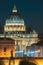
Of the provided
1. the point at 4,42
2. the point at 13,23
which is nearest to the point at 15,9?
the point at 13,23

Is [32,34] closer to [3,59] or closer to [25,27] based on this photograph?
[25,27]

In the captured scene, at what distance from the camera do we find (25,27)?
106 meters

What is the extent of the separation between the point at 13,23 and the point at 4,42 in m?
52.3

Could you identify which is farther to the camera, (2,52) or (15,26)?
(15,26)

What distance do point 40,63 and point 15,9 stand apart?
6190 centimetres

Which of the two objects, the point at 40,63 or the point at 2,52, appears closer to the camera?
the point at 40,63

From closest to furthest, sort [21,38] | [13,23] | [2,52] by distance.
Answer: [2,52] < [21,38] < [13,23]

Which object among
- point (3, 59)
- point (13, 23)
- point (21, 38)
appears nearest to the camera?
point (3, 59)

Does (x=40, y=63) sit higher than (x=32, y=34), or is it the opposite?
(x=40, y=63)

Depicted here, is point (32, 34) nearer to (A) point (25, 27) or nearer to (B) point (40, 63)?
(A) point (25, 27)

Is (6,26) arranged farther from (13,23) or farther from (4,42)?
(4,42)

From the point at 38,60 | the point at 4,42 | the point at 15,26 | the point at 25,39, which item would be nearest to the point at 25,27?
the point at 15,26

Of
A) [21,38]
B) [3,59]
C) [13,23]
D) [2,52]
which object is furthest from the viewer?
[13,23]

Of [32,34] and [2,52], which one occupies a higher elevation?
[2,52]
